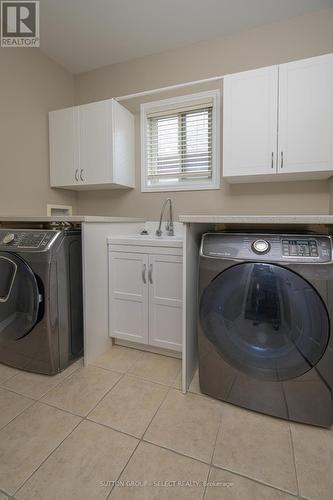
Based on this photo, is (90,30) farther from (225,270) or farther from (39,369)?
(39,369)

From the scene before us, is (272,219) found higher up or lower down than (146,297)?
higher up

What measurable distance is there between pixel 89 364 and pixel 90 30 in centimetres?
261

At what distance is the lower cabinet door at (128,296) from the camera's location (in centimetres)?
172

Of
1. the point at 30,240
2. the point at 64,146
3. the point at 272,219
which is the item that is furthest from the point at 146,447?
the point at 64,146

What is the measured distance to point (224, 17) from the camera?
6.07 ft

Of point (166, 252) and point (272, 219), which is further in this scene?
point (166, 252)

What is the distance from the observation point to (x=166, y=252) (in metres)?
1.63

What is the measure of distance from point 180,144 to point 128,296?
1.49 metres

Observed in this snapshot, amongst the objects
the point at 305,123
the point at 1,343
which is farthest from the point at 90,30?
the point at 1,343

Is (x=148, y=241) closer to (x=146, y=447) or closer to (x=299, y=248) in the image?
(x=299, y=248)

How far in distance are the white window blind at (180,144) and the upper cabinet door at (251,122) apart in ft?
1.25
